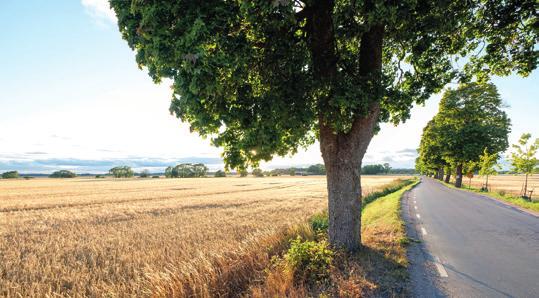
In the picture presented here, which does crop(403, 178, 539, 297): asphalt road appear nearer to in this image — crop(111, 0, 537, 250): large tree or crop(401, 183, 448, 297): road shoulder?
crop(401, 183, 448, 297): road shoulder

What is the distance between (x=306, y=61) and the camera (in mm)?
6914

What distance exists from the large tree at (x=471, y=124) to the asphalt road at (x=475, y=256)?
24993 mm

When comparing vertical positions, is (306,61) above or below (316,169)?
above

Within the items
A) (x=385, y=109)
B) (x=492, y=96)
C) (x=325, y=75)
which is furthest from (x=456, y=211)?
(x=492, y=96)

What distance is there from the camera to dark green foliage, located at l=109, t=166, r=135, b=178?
132750 millimetres

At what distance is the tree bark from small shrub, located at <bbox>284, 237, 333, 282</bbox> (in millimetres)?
1223

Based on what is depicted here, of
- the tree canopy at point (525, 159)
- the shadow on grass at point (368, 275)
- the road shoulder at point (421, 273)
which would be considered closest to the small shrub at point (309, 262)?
the shadow on grass at point (368, 275)

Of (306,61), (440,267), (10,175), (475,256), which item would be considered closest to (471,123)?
(475,256)

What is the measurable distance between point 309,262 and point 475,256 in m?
5.22

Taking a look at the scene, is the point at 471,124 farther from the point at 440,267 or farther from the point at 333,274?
the point at 333,274

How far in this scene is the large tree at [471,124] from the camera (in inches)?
1335

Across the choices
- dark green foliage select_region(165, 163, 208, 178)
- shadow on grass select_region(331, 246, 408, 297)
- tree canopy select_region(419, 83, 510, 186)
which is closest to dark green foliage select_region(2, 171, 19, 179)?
dark green foliage select_region(165, 163, 208, 178)

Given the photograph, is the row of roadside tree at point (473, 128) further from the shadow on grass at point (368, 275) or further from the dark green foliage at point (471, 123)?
the shadow on grass at point (368, 275)

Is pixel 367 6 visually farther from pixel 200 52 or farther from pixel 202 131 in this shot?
pixel 202 131
